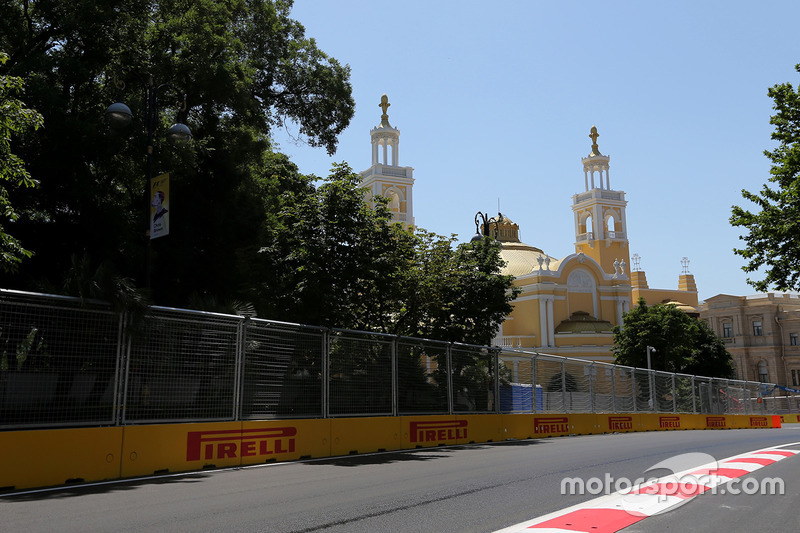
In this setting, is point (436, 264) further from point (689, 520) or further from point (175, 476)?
point (689, 520)

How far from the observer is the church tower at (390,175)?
77000 millimetres

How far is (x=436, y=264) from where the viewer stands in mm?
22125

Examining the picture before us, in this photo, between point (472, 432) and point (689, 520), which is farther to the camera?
point (472, 432)

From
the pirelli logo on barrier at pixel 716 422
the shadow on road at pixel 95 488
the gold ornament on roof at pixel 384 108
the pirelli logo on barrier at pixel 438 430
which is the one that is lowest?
the pirelli logo on barrier at pixel 716 422

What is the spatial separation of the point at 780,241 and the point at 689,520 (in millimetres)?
19575

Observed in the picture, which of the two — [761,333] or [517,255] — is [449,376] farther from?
[761,333]

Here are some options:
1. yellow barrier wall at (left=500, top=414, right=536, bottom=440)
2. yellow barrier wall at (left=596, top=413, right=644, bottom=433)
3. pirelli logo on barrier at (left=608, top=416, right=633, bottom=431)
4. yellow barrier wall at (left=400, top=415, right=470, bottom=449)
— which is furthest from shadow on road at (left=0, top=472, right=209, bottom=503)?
pirelli logo on barrier at (left=608, top=416, right=633, bottom=431)

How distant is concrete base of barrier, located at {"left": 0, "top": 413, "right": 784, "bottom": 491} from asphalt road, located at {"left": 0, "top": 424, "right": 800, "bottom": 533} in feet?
1.49

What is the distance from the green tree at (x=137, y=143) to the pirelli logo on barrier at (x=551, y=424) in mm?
9584

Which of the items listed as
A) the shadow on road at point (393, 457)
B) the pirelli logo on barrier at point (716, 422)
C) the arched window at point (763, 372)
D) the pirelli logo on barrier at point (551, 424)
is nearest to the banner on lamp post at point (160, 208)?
the shadow on road at point (393, 457)

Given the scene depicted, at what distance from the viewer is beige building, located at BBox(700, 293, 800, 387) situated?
83812mm

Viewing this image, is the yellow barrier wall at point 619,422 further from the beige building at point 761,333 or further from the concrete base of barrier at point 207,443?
the beige building at point 761,333

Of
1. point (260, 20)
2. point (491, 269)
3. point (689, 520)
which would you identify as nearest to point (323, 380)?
point (689, 520)

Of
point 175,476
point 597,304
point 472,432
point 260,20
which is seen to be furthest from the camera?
point 597,304
